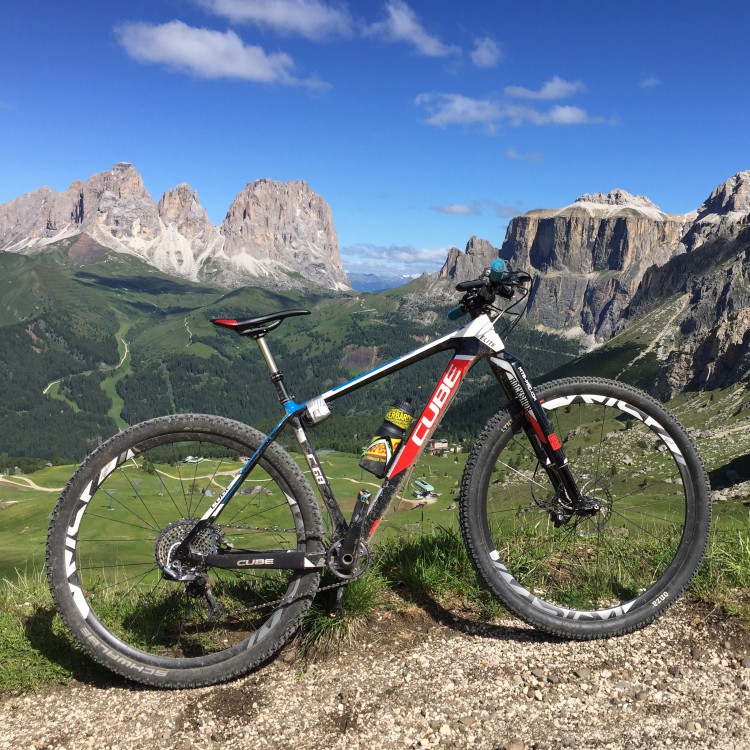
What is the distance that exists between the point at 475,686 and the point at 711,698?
5.34ft

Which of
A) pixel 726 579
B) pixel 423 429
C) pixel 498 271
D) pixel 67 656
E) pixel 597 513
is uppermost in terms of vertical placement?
pixel 498 271

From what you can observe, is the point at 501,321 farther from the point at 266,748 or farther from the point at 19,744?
the point at 19,744

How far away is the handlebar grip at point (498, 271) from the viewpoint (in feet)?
15.8

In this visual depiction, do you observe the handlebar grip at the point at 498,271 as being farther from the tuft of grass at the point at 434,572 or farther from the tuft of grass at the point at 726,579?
the tuft of grass at the point at 726,579

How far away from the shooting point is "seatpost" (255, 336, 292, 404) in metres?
4.93

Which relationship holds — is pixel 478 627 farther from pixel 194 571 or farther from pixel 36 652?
pixel 36 652

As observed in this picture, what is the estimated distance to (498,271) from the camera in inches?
192

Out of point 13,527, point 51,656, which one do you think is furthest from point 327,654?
point 13,527

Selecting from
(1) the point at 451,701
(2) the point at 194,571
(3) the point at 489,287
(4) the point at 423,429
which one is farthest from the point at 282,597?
(3) the point at 489,287

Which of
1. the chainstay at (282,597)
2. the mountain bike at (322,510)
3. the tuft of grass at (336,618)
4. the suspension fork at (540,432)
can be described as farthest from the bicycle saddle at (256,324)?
the tuft of grass at (336,618)

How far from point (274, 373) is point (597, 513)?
10.8 feet

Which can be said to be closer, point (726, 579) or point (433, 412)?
point (433, 412)

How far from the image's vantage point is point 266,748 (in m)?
3.73

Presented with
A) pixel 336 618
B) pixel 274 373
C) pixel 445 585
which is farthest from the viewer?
pixel 445 585
